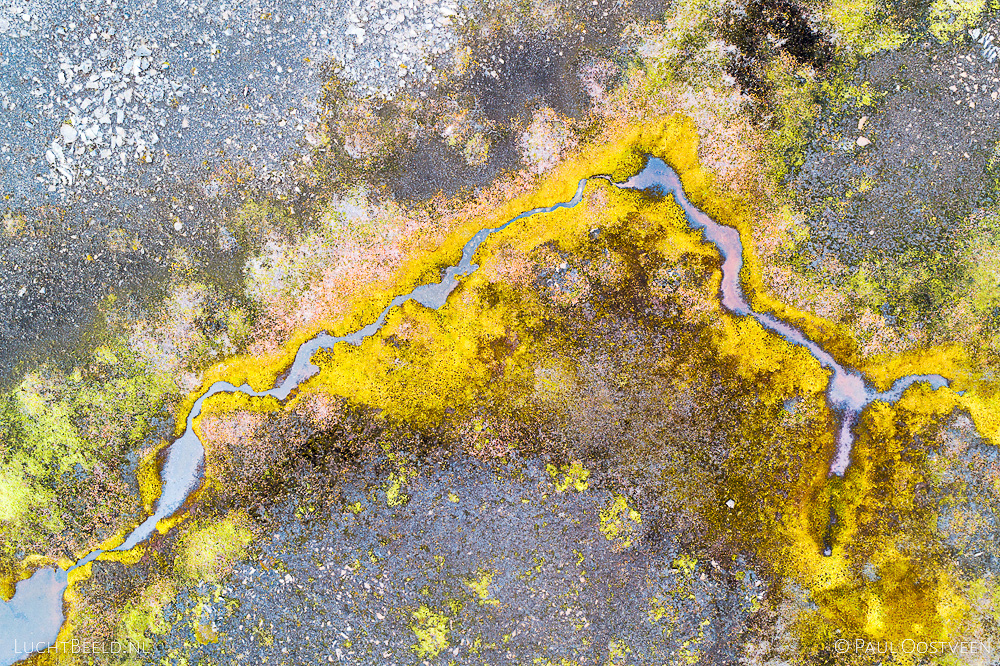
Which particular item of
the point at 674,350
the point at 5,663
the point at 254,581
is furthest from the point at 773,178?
the point at 5,663

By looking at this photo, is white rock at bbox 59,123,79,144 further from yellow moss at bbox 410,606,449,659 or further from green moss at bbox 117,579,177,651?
yellow moss at bbox 410,606,449,659

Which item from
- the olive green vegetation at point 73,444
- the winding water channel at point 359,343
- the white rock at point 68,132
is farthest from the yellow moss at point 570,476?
the white rock at point 68,132

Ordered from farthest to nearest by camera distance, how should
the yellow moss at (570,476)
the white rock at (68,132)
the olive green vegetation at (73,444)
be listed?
the olive green vegetation at (73,444), the yellow moss at (570,476), the white rock at (68,132)

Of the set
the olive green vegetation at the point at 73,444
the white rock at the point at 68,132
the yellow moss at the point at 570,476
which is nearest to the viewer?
the white rock at the point at 68,132

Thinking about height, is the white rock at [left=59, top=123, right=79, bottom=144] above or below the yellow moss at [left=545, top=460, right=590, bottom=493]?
above

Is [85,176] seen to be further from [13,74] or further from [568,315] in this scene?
[568,315]

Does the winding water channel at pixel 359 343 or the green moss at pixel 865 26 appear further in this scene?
the winding water channel at pixel 359 343

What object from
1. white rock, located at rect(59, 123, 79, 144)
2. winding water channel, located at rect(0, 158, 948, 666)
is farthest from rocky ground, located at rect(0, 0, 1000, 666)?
winding water channel, located at rect(0, 158, 948, 666)

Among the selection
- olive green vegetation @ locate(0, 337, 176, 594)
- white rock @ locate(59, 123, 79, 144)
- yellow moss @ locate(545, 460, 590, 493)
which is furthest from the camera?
olive green vegetation @ locate(0, 337, 176, 594)

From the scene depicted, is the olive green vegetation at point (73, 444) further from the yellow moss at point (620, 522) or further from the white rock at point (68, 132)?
the yellow moss at point (620, 522)
